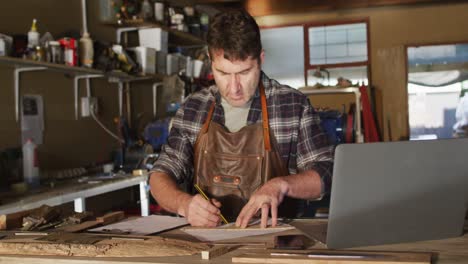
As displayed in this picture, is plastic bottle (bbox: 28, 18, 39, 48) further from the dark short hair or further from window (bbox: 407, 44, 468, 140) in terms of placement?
window (bbox: 407, 44, 468, 140)

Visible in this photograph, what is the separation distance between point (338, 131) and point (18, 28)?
2.48 meters

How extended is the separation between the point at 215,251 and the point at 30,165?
2152 millimetres

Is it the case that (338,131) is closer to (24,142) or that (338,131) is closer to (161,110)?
(161,110)

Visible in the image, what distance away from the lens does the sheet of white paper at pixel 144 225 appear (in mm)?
1393

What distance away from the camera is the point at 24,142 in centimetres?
305

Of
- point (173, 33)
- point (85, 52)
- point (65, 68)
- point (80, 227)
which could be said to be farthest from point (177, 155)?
point (173, 33)

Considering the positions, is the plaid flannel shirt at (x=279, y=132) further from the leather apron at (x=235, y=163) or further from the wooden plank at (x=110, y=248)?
the wooden plank at (x=110, y=248)

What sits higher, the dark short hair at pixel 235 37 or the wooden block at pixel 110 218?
the dark short hair at pixel 235 37

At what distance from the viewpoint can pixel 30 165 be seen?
9.58ft

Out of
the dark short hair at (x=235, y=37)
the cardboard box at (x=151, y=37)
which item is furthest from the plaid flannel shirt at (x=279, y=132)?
the cardboard box at (x=151, y=37)

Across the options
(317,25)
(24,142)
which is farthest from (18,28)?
(317,25)

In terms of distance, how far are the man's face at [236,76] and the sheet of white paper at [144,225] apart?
20.3 inches

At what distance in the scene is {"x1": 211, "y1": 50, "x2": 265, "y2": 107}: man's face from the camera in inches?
68.8

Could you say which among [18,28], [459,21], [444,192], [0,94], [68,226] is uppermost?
[459,21]
